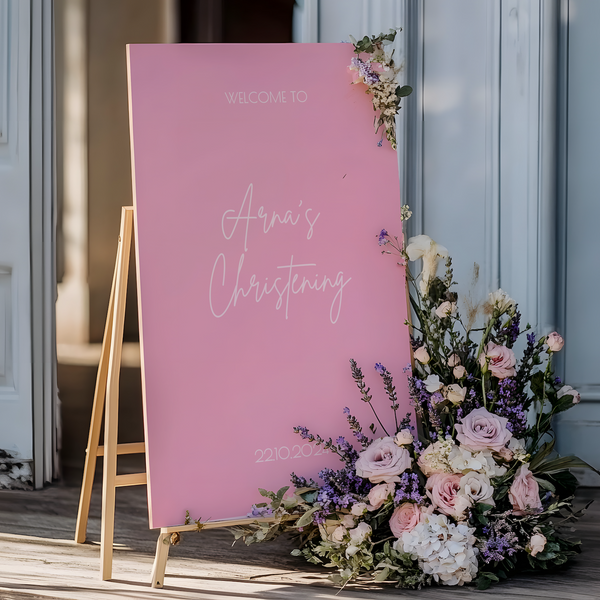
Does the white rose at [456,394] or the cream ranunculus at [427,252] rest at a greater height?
the cream ranunculus at [427,252]

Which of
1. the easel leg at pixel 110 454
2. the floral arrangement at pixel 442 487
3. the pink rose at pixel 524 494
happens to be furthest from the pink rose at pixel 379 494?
the easel leg at pixel 110 454

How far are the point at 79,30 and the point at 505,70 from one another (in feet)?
4.55

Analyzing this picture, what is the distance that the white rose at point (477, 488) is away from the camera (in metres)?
1.21

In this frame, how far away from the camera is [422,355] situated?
4.34 ft

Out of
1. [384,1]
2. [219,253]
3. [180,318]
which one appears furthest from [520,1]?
[180,318]

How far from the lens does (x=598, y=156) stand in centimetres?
194

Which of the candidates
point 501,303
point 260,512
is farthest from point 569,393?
point 260,512

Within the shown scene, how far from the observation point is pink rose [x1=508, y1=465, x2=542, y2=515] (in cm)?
123

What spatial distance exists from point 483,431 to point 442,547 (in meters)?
0.23

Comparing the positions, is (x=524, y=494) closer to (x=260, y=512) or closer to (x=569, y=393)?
(x=569, y=393)

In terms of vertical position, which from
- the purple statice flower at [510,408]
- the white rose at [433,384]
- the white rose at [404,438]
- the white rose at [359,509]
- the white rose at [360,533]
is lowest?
the white rose at [360,533]

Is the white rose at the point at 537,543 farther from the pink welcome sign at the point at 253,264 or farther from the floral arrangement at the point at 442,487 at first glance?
the pink welcome sign at the point at 253,264

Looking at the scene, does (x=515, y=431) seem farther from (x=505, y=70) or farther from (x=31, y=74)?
(x=31, y=74)

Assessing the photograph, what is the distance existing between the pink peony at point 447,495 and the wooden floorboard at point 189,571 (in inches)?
6.1
